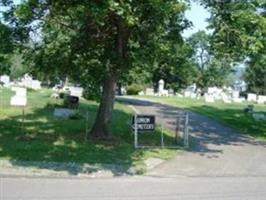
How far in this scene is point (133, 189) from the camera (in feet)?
41.7

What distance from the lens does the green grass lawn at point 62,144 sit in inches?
649

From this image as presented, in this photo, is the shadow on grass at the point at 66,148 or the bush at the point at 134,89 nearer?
the shadow on grass at the point at 66,148

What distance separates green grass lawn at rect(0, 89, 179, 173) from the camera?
16.5 meters

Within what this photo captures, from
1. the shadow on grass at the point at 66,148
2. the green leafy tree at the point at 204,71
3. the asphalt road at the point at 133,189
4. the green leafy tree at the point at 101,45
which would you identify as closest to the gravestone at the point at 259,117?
the shadow on grass at the point at 66,148

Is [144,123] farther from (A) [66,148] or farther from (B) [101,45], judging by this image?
(B) [101,45]

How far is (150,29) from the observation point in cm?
2089

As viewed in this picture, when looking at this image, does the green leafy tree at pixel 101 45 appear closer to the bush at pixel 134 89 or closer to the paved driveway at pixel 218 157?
the paved driveway at pixel 218 157

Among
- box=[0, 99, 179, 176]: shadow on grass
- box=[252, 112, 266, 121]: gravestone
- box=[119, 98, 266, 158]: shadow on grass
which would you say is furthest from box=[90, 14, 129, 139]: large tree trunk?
box=[252, 112, 266, 121]: gravestone

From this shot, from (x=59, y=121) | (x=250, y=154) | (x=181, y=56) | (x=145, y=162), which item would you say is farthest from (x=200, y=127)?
(x=145, y=162)

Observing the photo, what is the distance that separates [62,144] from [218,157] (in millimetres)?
4745

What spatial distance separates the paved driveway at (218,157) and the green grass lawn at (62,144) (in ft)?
2.73

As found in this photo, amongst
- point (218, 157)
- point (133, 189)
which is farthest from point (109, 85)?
point (133, 189)

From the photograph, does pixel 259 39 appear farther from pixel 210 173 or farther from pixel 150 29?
pixel 210 173

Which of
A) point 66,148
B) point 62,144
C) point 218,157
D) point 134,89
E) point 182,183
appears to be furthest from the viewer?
point 134,89
